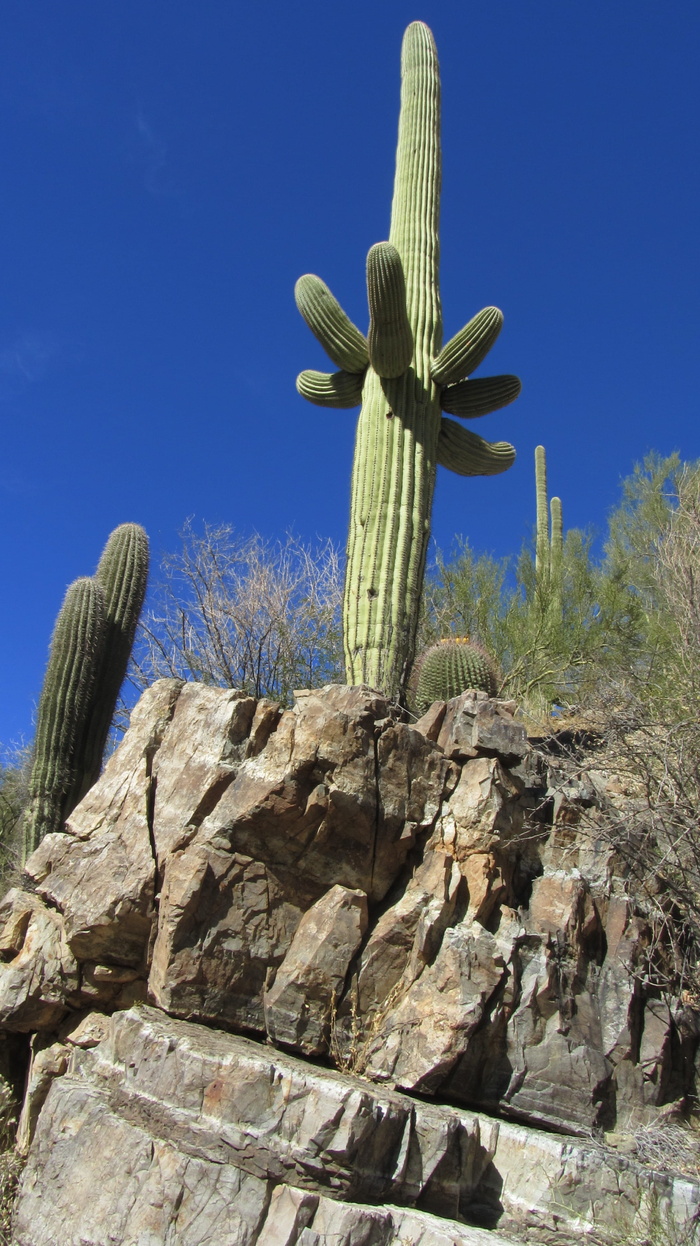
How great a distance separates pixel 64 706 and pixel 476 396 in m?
4.30

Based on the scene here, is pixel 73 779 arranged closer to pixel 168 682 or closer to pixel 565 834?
pixel 168 682

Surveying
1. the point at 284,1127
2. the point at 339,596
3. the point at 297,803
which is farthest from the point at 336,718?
the point at 339,596

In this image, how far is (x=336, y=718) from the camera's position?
491 cm

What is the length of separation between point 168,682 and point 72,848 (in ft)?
3.73

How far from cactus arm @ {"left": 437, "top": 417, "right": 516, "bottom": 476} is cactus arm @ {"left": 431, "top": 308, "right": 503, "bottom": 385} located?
0.44m

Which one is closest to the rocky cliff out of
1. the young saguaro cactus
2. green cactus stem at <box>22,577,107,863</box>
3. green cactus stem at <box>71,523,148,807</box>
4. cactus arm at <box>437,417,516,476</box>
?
the young saguaro cactus

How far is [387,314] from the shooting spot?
651 centimetres

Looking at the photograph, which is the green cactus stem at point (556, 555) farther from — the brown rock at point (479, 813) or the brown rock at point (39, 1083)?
the brown rock at point (39, 1083)

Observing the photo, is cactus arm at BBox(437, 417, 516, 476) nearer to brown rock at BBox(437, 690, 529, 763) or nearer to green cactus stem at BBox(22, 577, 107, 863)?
brown rock at BBox(437, 690, 529, 763)

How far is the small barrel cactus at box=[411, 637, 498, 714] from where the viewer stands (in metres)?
6.52

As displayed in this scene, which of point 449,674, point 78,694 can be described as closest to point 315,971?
point 449,674

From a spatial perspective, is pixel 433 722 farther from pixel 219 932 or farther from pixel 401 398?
pixel 401 398

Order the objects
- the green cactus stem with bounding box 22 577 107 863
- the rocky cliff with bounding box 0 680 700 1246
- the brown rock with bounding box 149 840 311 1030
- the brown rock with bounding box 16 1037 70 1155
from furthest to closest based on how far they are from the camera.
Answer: the green cactus stem with bounding box 22 577 107 863, the brown rock with bounding box 16 1037 70 1155, the brown rock with bounding box 149 840 311 1030, the rocky cliff with bounding box 0 680 700 1246

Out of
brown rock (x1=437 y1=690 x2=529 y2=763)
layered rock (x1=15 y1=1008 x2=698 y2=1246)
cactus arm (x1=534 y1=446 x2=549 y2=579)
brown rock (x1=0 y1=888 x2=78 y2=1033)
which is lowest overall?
layered rock (x1=15 y1=1008 x2=698 y2=1246)
